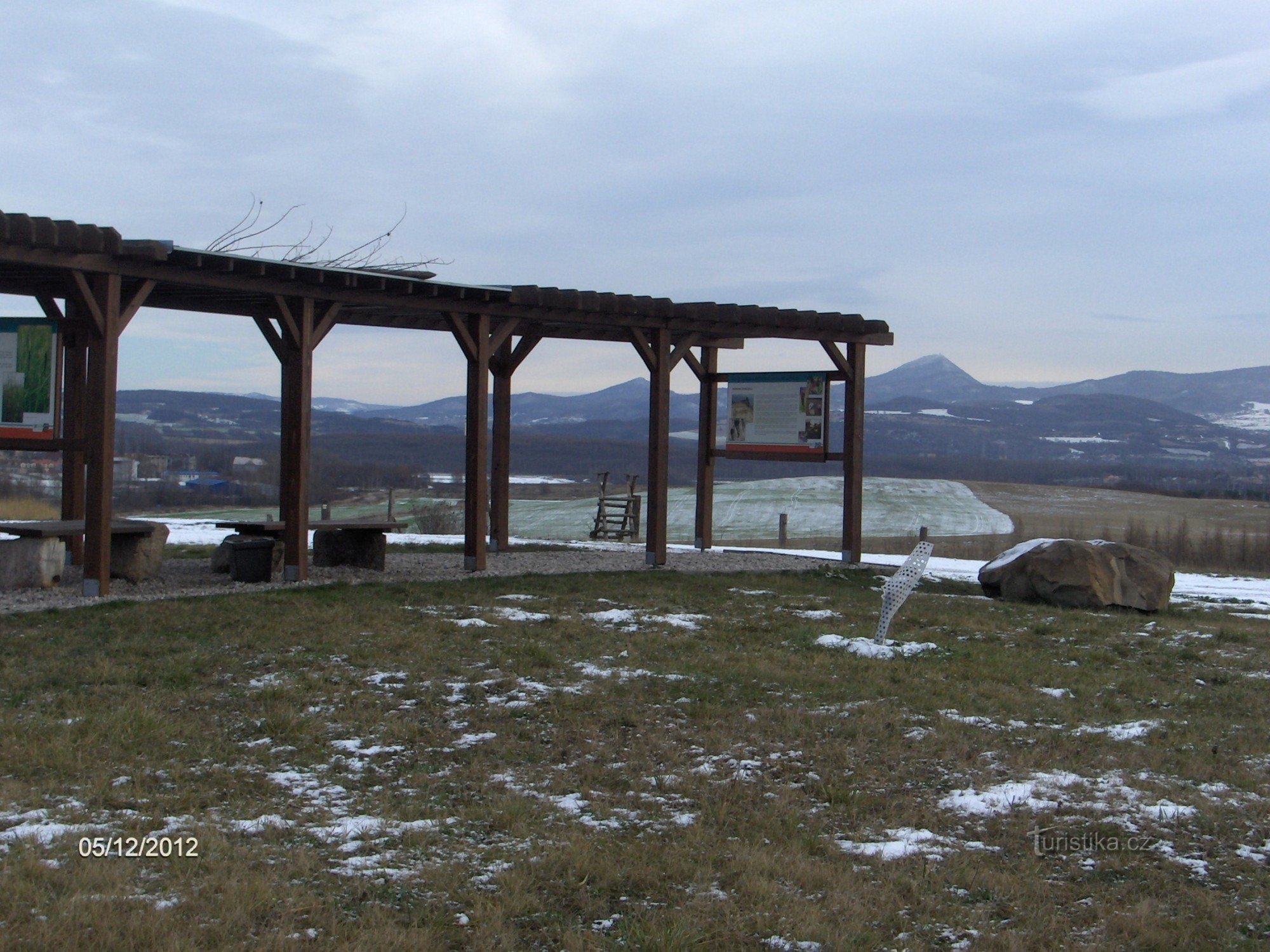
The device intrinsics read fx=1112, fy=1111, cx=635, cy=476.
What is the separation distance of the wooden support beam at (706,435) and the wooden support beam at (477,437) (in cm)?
513

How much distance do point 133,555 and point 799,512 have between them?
123 ft

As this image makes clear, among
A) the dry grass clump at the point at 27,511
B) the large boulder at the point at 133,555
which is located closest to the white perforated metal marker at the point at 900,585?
the large boulder at the point at 133,555

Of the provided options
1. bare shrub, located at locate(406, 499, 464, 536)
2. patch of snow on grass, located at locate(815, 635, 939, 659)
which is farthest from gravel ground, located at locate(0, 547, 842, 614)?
bare shrub, located at locate(406, 499, 464, 536)

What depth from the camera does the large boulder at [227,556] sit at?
40.8ft

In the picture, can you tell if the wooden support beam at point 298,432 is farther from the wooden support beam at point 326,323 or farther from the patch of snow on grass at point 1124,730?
the patch of snow on grass at point 1124,730

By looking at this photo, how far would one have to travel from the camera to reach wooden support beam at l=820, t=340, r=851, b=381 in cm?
1638

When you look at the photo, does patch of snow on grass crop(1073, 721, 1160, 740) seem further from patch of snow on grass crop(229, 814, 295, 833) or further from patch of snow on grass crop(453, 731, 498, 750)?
patch of snow on grass crop(229, 814, 295, 833)

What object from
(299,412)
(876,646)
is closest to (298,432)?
(299,412)

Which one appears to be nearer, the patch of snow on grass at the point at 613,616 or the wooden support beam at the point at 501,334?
the patch of snow on grass at the point at 613,616

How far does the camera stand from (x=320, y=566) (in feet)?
45.3

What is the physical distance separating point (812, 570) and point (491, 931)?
1229 cm

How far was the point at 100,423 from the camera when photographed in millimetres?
10625

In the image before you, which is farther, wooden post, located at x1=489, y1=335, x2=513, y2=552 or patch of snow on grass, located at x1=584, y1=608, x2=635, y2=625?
→ wooden post, located at x1=489, y1=335, x2=513, y2=552

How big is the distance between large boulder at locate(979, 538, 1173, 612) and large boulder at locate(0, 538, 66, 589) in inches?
415
